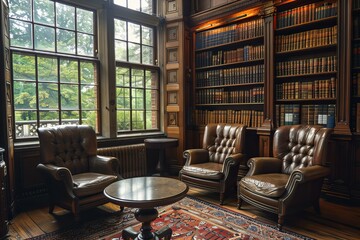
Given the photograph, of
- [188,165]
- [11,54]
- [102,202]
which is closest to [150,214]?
[102,202]

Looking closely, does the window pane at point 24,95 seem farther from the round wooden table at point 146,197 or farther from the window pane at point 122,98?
the round wooden table at point 146,197

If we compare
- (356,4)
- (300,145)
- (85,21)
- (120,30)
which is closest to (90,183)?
(300,145)

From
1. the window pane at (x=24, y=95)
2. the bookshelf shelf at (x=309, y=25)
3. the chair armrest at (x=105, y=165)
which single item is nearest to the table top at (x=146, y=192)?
the chair armrest at (x=105, y=165)

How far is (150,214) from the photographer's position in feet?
6.70

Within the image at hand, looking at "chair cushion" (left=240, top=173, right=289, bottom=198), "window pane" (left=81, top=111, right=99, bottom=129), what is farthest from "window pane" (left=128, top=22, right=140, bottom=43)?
"chair cushion" (left=240, top=173, right=289, bottom=198)

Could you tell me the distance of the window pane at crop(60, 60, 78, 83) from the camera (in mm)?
3609

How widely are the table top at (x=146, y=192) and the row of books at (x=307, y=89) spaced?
221cm

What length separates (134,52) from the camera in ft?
14.6

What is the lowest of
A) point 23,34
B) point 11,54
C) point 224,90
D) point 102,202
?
point 102,202

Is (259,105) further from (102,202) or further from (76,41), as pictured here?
(76,41)

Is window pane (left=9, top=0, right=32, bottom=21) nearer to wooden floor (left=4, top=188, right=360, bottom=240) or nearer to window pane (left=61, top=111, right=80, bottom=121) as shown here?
window pane (left=61, top=111, right=80, bottom=121)

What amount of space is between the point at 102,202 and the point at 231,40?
10.1 feet

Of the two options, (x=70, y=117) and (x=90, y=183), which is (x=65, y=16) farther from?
(x=90, y=183)

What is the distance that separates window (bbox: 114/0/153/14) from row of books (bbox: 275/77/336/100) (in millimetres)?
2666
